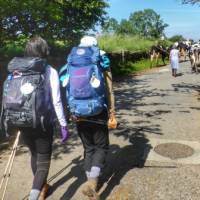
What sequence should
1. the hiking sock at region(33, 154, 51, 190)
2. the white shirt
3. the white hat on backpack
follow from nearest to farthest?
1. the white shirt
2. the hiking sock at region(33, 154, 51, 190)
3. the white hat on backpack

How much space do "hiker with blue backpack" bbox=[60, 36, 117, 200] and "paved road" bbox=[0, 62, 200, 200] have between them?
1.60 feet

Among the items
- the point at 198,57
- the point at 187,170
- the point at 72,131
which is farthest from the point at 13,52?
the point at 198,57

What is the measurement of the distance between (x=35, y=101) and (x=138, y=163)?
8.91 ft

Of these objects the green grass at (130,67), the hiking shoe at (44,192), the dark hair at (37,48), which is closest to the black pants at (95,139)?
the hiking shoe at (44,192)

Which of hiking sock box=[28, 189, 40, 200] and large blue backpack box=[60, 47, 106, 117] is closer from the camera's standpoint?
hiking sock box=[28, 189, 40, 200]

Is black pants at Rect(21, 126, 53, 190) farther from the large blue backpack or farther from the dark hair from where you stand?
the dark hair

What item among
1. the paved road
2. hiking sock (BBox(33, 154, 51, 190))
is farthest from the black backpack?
the paved road

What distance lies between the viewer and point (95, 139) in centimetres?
528

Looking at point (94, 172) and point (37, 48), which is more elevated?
point (37, 48)

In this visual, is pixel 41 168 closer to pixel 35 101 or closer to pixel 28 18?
pixel 35 101

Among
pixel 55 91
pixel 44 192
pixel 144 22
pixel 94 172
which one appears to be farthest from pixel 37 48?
pixel 144 22

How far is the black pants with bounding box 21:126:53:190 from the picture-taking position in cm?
469

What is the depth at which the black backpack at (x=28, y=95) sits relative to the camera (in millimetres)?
Result: 4488

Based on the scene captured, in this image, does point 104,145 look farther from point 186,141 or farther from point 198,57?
point 198,57
